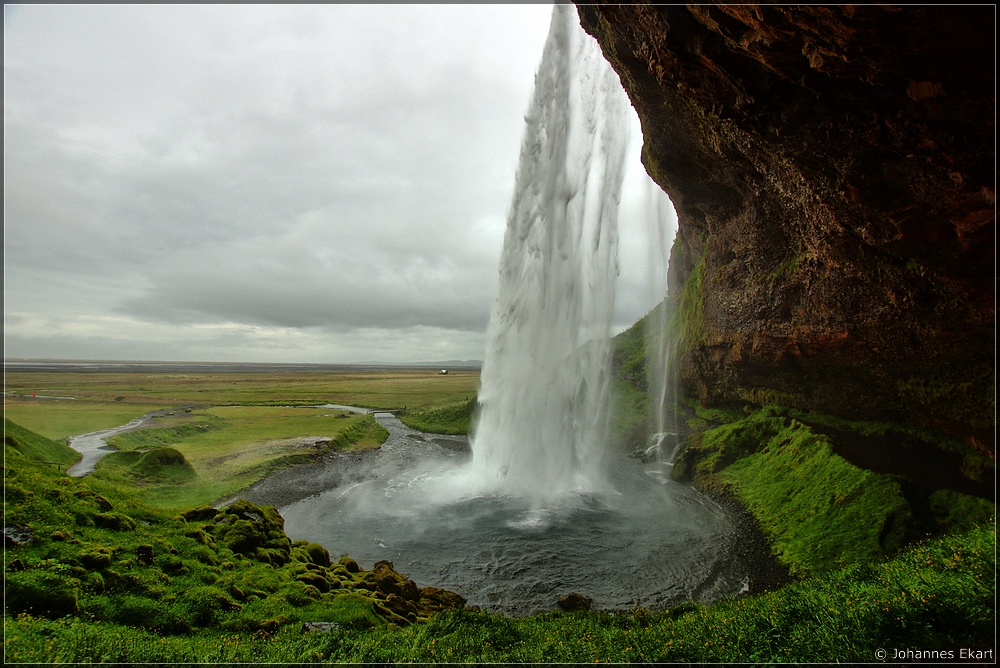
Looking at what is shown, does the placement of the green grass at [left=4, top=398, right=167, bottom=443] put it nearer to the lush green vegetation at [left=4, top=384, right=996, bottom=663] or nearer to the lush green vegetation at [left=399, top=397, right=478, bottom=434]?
the lush green vegetation at [left=4, top=384, right=996, bottom=663]

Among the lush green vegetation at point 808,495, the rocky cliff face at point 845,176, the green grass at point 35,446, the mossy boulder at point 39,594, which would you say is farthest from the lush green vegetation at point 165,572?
the rocky cliff face at point 845,176

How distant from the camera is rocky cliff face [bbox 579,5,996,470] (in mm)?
10266

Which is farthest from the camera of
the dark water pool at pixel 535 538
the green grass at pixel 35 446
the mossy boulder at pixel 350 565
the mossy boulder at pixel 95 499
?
the mossy boulder at pixel 350 565

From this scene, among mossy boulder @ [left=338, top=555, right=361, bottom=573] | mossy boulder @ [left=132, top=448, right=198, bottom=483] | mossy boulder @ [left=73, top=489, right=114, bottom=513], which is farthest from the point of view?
mossy boulder @ [left=132, top=448, right=198, bottom=483]

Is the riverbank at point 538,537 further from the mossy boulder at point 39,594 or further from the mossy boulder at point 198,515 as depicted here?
the mossy boulder at point 39,594

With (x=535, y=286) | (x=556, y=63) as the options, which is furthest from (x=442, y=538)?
(x=556, y=63)

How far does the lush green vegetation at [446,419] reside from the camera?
1971 inches

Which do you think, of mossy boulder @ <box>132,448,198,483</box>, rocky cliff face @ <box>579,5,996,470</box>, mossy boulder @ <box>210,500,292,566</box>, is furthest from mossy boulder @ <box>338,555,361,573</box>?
rocky cliff face @ <box>579,5,996,470</box>

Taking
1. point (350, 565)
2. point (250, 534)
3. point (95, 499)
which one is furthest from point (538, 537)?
point (95, 499)

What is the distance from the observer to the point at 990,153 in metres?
10.8

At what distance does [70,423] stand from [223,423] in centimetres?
1207

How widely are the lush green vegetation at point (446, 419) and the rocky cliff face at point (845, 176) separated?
107ft

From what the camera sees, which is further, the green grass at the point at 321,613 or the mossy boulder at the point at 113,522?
the mossy boulder at the point at 113,522

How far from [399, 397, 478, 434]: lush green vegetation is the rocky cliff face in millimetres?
32760
